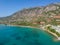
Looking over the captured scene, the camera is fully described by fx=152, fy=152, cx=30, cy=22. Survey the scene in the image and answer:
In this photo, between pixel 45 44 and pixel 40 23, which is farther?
pixel 40 23

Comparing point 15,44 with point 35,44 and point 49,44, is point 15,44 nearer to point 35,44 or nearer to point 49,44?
point 35,44

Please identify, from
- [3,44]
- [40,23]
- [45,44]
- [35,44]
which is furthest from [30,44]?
[40,23]

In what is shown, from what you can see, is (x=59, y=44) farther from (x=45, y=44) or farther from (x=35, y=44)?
(x=35, y=44)

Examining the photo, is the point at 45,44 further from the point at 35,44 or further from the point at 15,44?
the point at 15,44

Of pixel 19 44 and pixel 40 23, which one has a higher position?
pixel 40 23

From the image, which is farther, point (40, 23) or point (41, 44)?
point (40, 23)

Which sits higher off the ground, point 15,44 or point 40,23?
point 40,23

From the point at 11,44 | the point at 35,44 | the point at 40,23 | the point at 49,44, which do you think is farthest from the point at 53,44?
the point at 40,23
